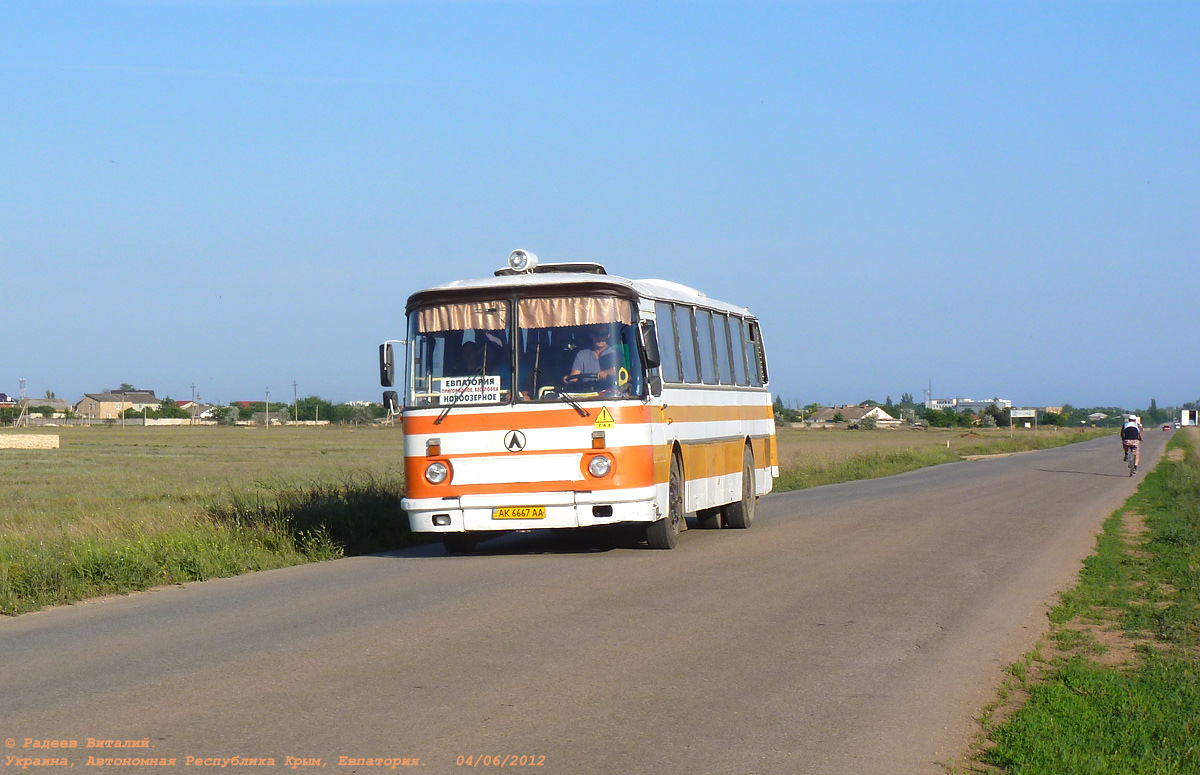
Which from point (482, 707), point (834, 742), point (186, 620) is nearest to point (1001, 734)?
point (834, 742)

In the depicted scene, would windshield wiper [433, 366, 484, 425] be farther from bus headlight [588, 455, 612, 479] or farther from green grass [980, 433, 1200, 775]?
green grass [980, 433, 1200, 775]

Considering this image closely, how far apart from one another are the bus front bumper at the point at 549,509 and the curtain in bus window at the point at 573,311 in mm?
1911

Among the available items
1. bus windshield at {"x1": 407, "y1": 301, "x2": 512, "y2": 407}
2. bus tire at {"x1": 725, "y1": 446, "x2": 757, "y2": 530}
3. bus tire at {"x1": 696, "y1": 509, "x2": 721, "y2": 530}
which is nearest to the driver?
bus windshield at {"x1": 407, "y1": 301, "x2": 512, "y2": 407}

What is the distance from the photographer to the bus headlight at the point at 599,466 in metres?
13.9

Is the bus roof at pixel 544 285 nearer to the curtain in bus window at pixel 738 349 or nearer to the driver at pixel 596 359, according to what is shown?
the driver at pixel 596 359

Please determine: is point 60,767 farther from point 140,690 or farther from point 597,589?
point 597,589

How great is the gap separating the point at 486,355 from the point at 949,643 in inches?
273

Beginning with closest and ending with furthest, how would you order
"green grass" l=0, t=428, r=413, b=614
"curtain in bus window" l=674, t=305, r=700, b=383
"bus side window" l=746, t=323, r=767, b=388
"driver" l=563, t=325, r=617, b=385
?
"green grass" l=0, t=428, r=413, b=614 → "driver" l=563, t=325, r=617, b=385 → "curtain in bus window" l=674, t=305, r=700, b=383 → "bus side window" l=746, t=323, r=767, b=388

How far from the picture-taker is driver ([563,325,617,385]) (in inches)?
560

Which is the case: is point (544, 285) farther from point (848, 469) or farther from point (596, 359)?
point (848, 469)

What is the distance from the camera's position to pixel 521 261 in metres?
15.4

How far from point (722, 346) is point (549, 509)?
566cm

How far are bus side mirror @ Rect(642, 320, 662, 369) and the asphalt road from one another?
2.21 meters

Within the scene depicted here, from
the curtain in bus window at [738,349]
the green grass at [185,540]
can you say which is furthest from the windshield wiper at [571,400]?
the curtain in bus window at [738,349]
